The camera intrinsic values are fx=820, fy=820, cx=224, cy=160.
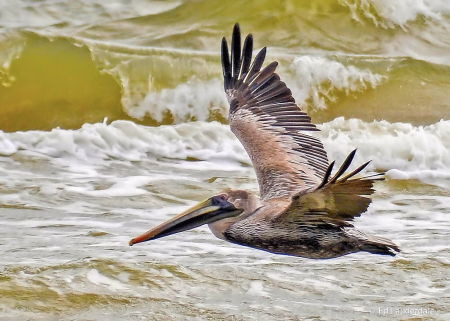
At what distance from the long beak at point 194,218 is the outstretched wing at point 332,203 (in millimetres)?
318

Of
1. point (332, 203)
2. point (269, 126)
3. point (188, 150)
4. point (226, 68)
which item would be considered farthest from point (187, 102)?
point (332, 203)

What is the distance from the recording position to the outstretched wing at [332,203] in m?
4.13

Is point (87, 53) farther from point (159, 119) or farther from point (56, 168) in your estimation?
point (56, 168)

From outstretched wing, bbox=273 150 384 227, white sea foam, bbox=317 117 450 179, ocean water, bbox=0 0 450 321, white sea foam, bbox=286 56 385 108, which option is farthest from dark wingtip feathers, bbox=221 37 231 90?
white sea foam, bbox=286 56 385 108

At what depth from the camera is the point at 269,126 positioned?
6035mm

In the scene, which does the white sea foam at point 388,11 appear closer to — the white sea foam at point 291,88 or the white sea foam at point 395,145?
the white sea foam at point 291,88

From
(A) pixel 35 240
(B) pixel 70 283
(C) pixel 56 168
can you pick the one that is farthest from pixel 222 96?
(B) pixel 70 283

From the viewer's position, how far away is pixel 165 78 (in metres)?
11.4

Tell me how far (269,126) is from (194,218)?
1.44 meters

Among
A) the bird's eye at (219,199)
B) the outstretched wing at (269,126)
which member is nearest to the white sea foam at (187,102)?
the outstretched wing at (269,126)

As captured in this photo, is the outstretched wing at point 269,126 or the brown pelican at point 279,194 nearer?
the brown pelican at point 279,194

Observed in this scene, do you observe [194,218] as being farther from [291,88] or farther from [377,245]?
[291,88]

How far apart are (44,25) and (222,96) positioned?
3.21m

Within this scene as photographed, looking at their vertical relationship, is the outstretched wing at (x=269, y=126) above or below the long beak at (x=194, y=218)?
above
